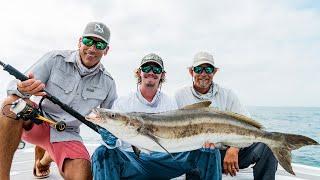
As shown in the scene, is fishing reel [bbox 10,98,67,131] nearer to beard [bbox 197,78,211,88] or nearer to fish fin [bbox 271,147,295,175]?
beard [bbox 197,78,211,88]

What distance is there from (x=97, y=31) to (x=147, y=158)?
162 centimetres

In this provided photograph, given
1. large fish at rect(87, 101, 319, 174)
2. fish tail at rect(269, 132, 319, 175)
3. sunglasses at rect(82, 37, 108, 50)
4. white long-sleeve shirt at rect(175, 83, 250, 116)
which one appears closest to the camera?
large fish at rect(87, 101, 319, 174)

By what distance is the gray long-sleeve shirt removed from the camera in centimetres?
447

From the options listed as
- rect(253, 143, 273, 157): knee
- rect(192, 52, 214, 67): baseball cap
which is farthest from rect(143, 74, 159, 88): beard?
rect(253, 143, 273, 157): knee

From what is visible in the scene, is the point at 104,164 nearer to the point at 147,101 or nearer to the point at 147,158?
the point at 147,158

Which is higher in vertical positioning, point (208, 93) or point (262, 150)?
point (208, 93)

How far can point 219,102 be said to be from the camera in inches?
198

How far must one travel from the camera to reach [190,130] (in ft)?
11.4

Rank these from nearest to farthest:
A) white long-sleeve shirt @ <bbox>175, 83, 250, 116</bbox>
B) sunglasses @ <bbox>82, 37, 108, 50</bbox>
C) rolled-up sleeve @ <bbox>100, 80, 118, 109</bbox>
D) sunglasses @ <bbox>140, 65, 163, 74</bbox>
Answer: sunglasses @ <bbox>140, 65, 163, 74</bbox> → sunglasses @ <bbox>82, 37, 108, 50</bbox> → rolled-up sleeve @ <bbox>100, 80, 118, 109</bbox> → white long-sleeve shirt @ <bbox>175, 83, 250, 116</bbox>

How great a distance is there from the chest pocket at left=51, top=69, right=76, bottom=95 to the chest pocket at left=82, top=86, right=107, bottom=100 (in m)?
0.17

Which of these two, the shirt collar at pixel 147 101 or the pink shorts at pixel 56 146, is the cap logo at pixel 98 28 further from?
the pink shorts at pixel 56 146

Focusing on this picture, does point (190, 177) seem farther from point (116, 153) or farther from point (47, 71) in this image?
point (47, 71)

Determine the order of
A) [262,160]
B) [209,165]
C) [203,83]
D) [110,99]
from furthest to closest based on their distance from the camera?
[203,83] < [110,99] < [262,160] < [209,165]

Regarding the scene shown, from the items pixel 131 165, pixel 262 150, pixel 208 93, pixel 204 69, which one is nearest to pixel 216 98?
pixel 208 93
